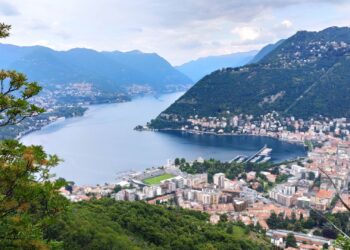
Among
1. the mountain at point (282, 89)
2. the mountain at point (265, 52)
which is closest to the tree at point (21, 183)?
the mountain at point (282, 89)

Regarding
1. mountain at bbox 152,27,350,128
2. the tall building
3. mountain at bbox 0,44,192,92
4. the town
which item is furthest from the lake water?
mountain at bbox 0,44,192,92

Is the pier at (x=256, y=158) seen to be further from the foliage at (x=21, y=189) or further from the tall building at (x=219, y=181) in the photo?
the foliage at (x=21, y=189)

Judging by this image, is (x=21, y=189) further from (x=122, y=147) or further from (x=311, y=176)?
(x=122, y=147)

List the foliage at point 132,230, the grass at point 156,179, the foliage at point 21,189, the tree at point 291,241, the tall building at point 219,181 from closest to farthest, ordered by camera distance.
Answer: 1. the foliage at point 21,189
2. the foliage at point 132,230
3. the tree at point 291,241
4. the tall building at point 219,181
5. the grass at point 156,179

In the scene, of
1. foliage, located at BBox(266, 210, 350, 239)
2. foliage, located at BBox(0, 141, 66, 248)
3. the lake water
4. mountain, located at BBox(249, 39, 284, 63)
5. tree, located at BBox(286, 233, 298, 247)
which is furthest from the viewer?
mountain, located at BBox(249, 39, 284, 63)

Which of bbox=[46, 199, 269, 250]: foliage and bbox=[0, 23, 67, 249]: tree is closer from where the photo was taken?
bbox=[0, 23, 67, 249]: tree

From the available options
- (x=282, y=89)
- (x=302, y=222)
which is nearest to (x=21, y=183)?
(x=302, y=222)

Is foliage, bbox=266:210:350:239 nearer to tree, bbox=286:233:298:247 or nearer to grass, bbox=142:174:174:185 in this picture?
tree, bbox=286:233:298:247
